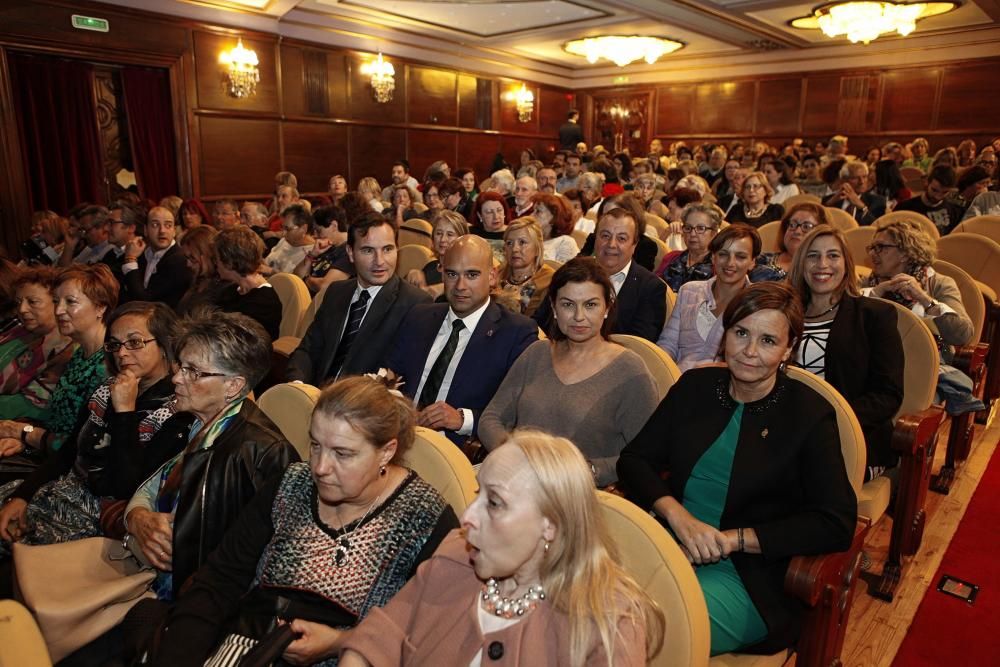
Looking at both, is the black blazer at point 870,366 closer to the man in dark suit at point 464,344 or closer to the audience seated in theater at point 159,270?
the man in dark suit at point 464,344

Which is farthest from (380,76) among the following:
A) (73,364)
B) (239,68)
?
(73,364)

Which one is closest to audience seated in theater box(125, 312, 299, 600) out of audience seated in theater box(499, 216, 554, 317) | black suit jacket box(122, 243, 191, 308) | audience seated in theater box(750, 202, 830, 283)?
audience seated in theater box(499, 216, 554, 317)

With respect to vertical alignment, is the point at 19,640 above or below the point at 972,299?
below

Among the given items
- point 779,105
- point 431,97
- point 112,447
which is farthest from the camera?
point 779,105

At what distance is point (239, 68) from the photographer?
8.89 metres

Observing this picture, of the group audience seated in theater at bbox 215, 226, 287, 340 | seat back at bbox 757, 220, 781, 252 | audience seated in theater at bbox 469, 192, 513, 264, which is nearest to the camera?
audience seated in theater at bbox 215, 226, 287, 340

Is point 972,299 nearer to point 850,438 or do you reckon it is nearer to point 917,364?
point 917,364

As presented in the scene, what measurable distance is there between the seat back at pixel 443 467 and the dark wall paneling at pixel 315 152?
931 cm

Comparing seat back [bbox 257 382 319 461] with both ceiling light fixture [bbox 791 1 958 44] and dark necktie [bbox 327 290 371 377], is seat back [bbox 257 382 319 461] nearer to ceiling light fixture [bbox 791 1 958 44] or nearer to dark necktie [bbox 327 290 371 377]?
dark necktie [bbox 327 290 371 377]

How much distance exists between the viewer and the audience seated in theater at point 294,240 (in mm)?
5176

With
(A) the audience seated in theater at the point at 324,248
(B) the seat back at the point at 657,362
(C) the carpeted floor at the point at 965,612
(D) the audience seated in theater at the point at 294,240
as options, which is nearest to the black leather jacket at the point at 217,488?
(B) the seat back at the point at 657,362

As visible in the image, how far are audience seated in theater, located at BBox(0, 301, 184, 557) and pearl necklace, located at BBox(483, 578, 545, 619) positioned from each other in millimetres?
1315

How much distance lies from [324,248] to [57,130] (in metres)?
5.32

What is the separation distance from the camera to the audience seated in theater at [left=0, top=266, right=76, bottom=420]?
9.50 ft
